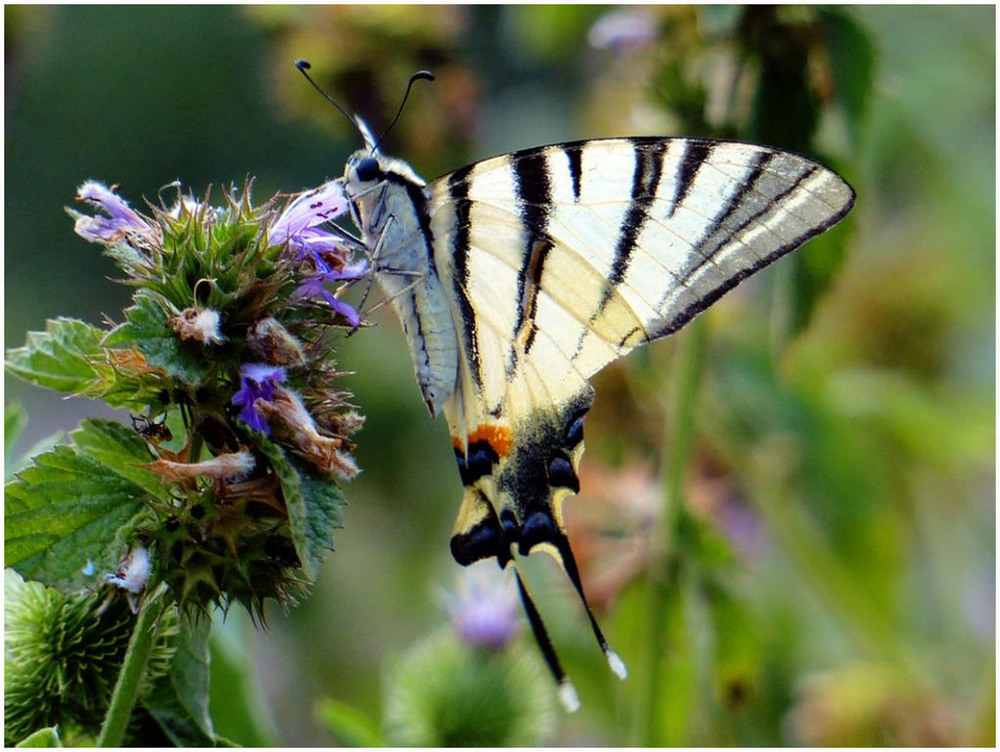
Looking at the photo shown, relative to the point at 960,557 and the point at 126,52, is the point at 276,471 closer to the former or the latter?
the point at 960,557

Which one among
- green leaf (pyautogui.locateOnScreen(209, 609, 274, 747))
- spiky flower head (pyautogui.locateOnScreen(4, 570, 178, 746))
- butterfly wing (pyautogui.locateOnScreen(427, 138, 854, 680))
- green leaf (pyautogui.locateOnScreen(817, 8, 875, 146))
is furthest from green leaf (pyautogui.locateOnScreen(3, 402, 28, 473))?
green leaf (pyautogui.locateOnScreen(817, 8, 875, 146))

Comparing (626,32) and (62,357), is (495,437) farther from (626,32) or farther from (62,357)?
(626,32)

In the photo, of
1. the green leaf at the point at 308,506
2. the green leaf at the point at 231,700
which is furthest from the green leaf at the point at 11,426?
the green leaf at the point at 308,506

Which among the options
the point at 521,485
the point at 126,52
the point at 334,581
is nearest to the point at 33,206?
the point at 126,52

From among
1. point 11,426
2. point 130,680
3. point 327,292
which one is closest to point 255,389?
point 327,292

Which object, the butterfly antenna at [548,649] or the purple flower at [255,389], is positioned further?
the butterfly antenna at [548,649]

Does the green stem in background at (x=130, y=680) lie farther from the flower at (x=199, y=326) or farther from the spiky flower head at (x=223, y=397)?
the flower at (x=199, y=326)

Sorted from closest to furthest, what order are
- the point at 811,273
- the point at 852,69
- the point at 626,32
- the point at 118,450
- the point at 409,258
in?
the point at 118,450 < the point at 409,258 < the point at 852,69 < the point at 811,273 < the point at 626,32
